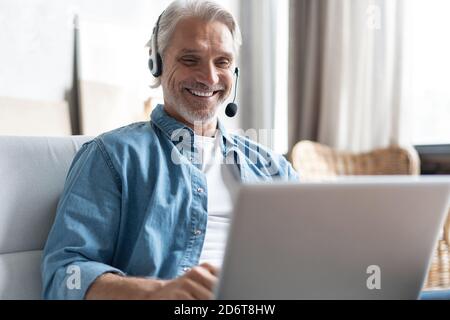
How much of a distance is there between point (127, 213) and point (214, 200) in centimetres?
22

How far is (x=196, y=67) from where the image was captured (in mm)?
1279

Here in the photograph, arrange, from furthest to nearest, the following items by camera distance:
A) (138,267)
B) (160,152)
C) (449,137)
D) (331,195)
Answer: (449,137), (160,152), (138,267), (331,195)

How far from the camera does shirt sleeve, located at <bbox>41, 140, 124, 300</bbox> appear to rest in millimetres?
899

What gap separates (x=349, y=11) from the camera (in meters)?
2.68

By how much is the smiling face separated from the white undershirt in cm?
7

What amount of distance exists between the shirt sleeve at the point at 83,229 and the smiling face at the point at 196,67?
0.27 metres

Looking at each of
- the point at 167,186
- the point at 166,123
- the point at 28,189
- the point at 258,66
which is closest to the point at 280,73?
the point at 258,66

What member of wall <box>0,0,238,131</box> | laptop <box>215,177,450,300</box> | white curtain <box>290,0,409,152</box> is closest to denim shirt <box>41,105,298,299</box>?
laptop <box>215,177,450,300</box>

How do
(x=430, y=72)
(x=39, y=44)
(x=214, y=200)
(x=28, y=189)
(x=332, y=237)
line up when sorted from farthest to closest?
(x=430, y=72), (x=39, y=44), (x=214, y=200), (x=28, y=189), (x=332, y=237)

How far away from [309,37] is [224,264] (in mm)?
2385

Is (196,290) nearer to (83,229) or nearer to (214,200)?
(83,229)

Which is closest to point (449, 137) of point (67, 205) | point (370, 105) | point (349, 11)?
point (370, 105)

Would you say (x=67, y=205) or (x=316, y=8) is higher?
(x=316, y=8)
